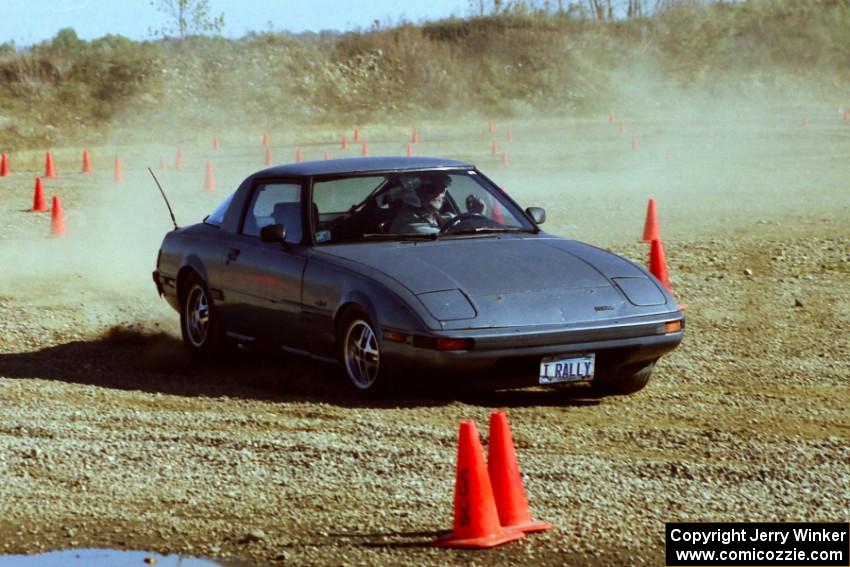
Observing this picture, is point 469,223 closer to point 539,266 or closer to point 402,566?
point 539,266

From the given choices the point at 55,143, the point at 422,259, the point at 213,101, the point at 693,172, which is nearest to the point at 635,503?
the point at 422,259

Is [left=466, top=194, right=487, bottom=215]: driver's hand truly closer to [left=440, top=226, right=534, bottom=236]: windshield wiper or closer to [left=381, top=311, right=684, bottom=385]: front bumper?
[left=440, top=226, right=534, bottom=236]: windshield wiper

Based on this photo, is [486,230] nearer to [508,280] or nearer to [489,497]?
[508,280]

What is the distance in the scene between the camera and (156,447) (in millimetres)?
7648

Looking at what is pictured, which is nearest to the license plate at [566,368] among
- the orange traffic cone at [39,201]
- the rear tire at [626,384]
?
the rear tire at [626,384]

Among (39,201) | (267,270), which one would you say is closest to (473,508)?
(267,270)

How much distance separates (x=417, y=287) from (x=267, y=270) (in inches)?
66.4

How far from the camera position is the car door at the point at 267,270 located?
9586 mm

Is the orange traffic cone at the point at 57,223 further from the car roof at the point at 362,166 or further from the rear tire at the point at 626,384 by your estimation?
the rear tire at the point at 626,384

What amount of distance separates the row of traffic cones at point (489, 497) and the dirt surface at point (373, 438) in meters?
0.08

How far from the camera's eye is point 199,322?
1087 centimetres

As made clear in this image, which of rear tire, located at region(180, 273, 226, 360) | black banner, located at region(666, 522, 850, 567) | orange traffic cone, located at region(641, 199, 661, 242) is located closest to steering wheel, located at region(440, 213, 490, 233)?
rear tire, located at region(180, 273, 226, 360)

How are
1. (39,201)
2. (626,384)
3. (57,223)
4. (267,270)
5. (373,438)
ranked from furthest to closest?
(39,201) < (57,223) < (267,270) < (626,384) < (373,438)

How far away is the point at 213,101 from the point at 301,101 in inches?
143
